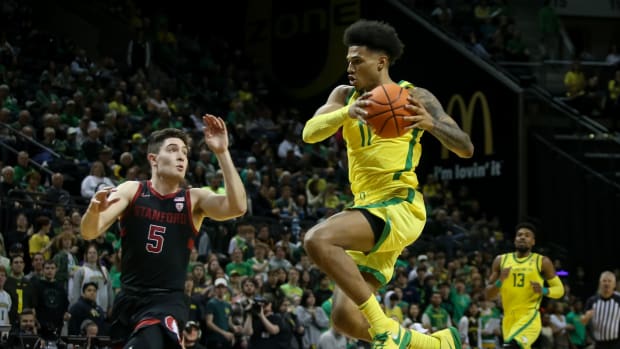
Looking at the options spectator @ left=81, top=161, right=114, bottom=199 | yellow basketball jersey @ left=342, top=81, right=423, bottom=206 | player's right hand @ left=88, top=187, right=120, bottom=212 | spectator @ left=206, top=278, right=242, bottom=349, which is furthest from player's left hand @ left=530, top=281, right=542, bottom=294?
player's right hand @ left=88, top=187, right=120, bottom=212

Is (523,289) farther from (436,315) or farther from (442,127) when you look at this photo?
(442,127)

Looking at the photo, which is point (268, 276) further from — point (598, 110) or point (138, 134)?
point (598, 110)

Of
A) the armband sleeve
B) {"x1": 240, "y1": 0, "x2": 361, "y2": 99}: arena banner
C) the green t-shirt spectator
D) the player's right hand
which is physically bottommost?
the armband sleeve

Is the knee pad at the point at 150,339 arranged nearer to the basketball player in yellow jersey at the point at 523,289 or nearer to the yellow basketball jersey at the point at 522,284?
the basketball player in yellow jersey at the point at 523,289

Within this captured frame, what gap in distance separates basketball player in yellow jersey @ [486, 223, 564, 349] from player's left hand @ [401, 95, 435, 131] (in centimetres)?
702

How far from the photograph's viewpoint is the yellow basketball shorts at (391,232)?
7.19 m

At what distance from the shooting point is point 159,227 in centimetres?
708

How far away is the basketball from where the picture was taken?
6.92 metres

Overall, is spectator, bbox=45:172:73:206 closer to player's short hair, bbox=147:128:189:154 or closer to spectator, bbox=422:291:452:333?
spectator, bbox=422:291:452:333

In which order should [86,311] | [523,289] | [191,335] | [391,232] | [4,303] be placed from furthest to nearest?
1. [523,289]
2. [191,335]
3. [86,311]
4. [4,303]
5. [391,232]

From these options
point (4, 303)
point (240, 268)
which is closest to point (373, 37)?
point (4, 303)

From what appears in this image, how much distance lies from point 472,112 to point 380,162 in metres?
18.9

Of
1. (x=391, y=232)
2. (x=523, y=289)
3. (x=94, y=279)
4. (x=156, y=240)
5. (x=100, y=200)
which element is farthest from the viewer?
(x=94, y=279)

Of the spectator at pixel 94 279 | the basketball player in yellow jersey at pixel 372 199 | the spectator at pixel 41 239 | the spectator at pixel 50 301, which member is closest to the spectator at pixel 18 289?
the spectator at pixel 50 301
